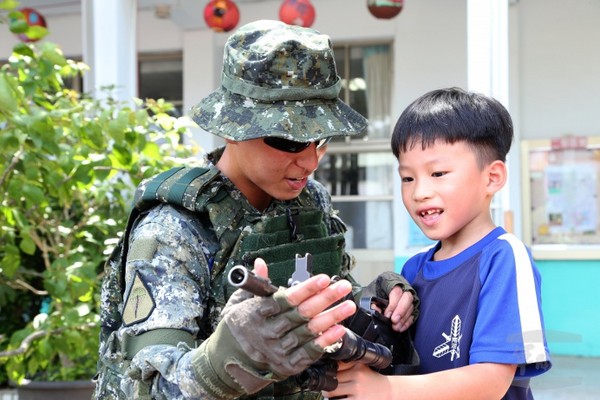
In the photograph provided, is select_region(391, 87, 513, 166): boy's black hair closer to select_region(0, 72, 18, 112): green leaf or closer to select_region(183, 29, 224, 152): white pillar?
select_region(0, 72, 18, 112): green leaf

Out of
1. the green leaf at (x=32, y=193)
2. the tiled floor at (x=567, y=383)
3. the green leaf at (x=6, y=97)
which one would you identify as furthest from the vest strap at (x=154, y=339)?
the tiled floor at (x=567, y=383)

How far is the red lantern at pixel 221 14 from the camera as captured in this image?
5840 millimetres

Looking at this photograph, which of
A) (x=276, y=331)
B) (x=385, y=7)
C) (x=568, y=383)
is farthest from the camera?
(x=385, y=7)

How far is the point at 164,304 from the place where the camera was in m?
1.45

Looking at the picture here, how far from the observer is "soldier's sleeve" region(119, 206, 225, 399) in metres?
1.34

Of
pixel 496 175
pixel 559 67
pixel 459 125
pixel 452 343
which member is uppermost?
pixel 559 67

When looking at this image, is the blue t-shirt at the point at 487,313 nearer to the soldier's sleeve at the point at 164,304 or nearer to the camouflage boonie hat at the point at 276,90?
the camouflage boonie hat at the point at 276,90

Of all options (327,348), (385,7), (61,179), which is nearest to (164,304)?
(327,348)

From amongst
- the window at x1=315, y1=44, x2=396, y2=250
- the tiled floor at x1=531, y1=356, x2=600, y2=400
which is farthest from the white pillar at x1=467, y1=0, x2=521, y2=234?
the window at x1=315, y1=44, x2=396, y2=250

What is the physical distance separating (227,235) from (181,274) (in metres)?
0.17

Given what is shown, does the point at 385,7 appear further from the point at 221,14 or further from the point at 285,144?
the point at 285,144

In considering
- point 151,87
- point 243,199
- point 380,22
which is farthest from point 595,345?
point 243,199

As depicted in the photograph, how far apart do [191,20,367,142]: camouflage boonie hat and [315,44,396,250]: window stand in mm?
5393

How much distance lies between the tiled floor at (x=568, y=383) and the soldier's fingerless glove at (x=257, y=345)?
2741 millimetres
